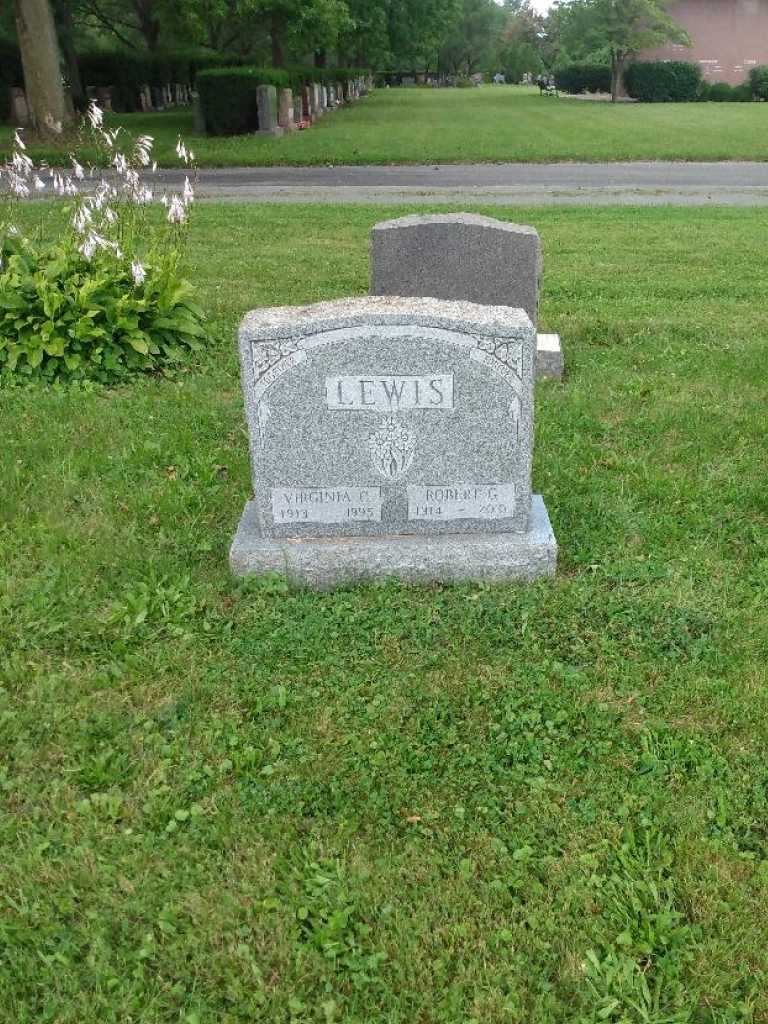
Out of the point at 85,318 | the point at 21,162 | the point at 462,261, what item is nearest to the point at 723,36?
the point at 462,261

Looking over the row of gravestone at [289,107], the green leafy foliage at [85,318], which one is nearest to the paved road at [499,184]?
the row of gravestone at [289,107]

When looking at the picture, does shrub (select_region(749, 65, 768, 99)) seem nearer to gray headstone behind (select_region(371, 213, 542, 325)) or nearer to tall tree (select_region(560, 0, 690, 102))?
tall tree (select_region(560, 0, 690, 102))

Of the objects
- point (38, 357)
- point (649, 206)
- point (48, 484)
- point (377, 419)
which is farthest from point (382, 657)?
point (649, 206)

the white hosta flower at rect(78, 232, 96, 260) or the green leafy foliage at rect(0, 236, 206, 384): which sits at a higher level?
the white hosta flower at rect(78, 232, 96, 260)

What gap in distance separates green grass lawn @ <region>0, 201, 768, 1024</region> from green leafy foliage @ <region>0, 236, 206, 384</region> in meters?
1.12

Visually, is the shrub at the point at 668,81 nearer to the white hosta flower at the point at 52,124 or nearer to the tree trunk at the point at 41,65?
the tree trunk at the point at 41,65

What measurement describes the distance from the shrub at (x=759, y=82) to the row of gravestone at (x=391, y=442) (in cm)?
4751

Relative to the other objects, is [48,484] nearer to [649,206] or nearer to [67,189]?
[67,189]

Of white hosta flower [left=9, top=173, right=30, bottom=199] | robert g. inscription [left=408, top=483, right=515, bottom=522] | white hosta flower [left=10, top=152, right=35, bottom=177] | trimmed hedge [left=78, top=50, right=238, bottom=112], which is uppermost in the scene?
trimmed hedge [left=78, top=50, right=238, bottom=112]

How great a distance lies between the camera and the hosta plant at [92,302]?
6.67 meters

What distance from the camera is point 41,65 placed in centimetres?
2239

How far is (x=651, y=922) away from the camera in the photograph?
2656mm

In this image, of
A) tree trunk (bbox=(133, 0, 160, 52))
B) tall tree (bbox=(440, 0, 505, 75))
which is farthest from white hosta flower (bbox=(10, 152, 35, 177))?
tall tree (bbox=(440, 0, 505, 75))

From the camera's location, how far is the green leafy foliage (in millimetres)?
6695
